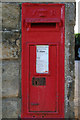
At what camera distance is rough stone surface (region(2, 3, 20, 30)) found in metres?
2.88

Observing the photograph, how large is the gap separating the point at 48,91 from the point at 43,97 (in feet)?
0.38

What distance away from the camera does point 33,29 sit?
2775mm

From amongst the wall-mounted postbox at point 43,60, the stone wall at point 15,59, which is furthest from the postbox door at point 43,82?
the stone wall at point 15,59

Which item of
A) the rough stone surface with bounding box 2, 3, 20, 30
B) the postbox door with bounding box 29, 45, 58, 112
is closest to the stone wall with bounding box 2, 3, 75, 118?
the rough stone surface with bounding box 2, 3, 20, 30

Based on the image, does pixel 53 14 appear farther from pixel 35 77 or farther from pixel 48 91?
pixel 48 91

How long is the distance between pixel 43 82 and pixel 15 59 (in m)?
0.55

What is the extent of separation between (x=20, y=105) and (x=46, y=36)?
111 cm

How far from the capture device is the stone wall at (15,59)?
287 centimetres

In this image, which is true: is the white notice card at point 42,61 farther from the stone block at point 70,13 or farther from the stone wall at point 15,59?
the stone block at point 70,13

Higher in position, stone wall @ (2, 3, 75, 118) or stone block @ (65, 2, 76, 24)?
stone block @ (65, 2, 76, 24)

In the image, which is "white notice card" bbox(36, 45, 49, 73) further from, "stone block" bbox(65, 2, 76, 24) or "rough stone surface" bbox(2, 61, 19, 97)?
"stone block" bbox(65, 2, 76, 24)

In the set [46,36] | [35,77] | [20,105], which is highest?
[46,36]

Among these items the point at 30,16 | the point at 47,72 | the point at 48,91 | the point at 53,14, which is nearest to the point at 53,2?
the point at 53,14

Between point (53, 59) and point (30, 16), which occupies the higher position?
point (30, 16)
